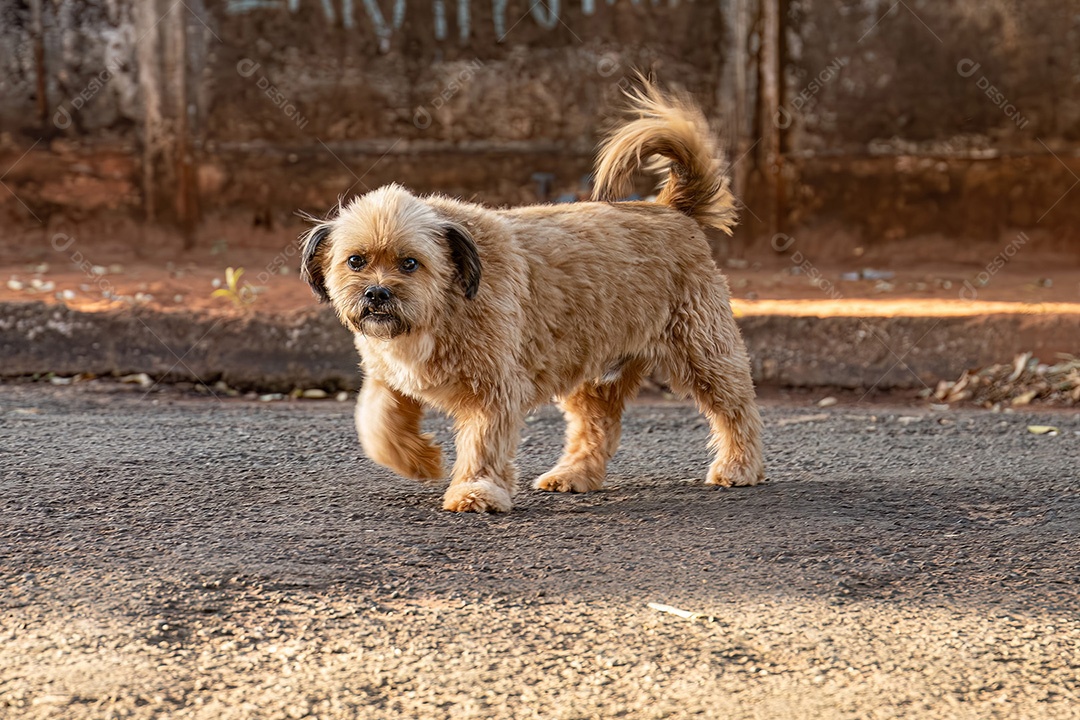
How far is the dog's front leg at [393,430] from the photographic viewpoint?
185 inches

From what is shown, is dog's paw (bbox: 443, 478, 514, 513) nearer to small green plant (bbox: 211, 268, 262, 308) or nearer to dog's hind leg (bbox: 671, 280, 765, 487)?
dog's hind leg (bbox: 671, 280, 765, 487)

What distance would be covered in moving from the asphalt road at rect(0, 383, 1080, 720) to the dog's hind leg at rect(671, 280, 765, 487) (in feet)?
0.45

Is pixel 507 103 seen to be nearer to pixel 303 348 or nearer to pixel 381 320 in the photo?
pixel 303 348

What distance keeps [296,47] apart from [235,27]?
0.57 m

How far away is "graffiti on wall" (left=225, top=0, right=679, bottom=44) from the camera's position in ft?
36.7

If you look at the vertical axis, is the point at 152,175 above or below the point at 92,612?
above

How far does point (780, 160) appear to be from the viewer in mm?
11281

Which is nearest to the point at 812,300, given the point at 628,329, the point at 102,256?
the point at 628,329

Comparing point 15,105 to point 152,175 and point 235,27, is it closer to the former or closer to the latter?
point 152,175

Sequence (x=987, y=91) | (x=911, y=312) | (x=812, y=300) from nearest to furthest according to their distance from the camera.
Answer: (x=911, y=312)
(x=812, y=300)
(x=987, y=91)

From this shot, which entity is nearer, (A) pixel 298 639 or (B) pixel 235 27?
(A) pixel 298 639

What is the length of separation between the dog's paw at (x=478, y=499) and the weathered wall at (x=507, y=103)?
272 inches

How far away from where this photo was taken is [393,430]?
4711 millimetres

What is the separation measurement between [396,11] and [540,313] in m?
7.16
